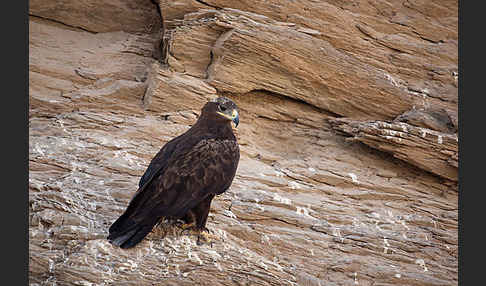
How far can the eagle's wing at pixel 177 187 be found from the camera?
565 cm

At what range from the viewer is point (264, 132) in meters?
9.35

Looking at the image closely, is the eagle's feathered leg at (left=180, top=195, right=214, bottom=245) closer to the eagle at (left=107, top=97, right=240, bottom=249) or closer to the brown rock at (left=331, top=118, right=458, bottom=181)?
the eagle at (left=107, top=97, right=240, bottom=249)

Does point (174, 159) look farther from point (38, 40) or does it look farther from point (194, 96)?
point (38, 40)

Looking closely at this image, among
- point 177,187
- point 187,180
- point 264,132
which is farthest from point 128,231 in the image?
point 264,132

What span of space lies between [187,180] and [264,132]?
377 cm

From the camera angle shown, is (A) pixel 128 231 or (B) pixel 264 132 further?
(B) pixel 264 132

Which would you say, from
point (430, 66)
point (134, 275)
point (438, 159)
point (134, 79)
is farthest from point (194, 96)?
point (430, 66)

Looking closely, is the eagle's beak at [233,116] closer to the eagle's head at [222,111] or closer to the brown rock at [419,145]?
the eagle's head at [222,111]

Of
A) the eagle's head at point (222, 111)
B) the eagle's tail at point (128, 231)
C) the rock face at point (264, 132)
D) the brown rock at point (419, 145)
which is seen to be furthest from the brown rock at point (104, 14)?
the eagle's tail at point (128, 231)

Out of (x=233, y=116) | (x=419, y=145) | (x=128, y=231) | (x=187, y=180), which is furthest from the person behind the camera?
(x=419, y=145)

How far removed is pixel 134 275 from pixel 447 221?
552cm

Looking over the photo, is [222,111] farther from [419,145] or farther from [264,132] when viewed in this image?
[419,145]

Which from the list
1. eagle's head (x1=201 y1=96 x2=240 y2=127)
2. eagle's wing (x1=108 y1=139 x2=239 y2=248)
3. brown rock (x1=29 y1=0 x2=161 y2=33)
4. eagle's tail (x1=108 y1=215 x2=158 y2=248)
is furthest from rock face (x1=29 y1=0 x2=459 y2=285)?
eagle's head (x1=201 y1=96 x2=240 y2=127)

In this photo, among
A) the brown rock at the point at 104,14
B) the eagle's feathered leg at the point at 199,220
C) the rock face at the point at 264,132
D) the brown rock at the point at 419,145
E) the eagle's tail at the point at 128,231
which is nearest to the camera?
the eagle's tail at the point at 128,231
